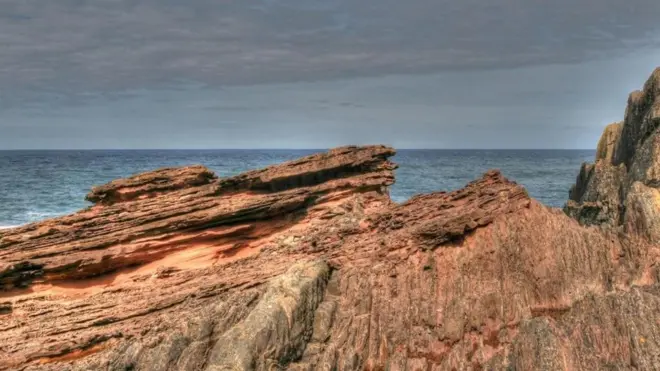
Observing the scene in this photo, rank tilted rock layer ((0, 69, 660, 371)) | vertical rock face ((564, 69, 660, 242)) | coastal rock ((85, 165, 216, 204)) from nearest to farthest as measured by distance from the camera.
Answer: tilted rock layer ((0, 69, 660, 371)) < vertical rock face ((564, 69, 660, 242)) < coastal rock ((85, 165, 216, 204))

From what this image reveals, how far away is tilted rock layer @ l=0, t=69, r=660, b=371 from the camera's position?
12.0 m

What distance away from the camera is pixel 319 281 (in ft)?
44.0

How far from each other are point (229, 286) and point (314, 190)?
4357 millimetres

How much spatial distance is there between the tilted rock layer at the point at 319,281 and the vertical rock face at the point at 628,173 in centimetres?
30

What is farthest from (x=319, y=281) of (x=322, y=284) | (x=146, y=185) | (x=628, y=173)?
(x=628, y=173)

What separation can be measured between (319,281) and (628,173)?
16.4 metres

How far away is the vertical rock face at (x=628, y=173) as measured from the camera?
16.6 m

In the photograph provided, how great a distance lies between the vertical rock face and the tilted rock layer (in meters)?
0.30

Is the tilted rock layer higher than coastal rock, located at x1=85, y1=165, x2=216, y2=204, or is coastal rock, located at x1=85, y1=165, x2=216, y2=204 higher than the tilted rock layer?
coastal rock, located at x1=85, y1=165, x2=216, y2=204

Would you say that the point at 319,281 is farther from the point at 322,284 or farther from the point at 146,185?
the point at 146,185

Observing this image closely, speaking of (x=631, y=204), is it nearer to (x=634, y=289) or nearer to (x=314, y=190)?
(x=634, y=289)

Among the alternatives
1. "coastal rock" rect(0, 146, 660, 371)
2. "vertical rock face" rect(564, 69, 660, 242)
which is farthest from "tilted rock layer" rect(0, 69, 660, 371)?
"vertical rock face" rect(564, 69, 660, 242)

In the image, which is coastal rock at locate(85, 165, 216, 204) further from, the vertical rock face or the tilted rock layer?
the vertical rock face

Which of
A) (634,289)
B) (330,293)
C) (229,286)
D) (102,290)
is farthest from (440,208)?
(102,290)
